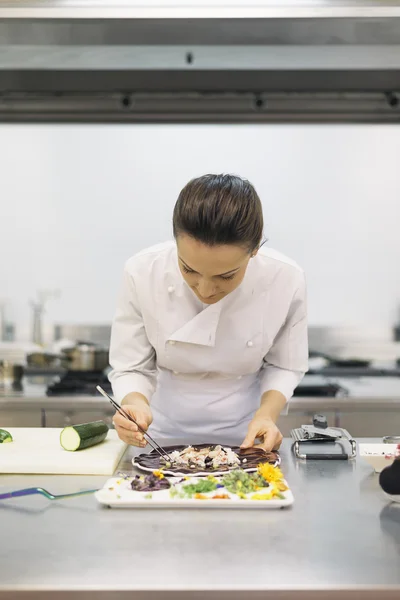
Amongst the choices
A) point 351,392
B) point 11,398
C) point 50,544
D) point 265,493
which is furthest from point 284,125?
point 50,544

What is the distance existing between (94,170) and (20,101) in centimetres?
56

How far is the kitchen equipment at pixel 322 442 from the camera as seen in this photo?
1942 mm

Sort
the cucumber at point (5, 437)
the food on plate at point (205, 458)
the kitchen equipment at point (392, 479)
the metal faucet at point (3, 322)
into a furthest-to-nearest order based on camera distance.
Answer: the metal faucet at point (3, 322) → the cucumber at point (5, 437) → the food on plate at point (205, 458) → the kitchen equipment at point (392, 479)

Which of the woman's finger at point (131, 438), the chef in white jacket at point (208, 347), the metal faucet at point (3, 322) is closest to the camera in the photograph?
Answer: the woman's finger at point (131, 438)

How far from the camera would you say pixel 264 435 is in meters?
1.94

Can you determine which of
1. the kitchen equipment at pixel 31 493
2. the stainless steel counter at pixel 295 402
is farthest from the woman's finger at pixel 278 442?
the stainless steel counter at pixel 295 402

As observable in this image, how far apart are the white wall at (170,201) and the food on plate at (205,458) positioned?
2251 millimetres

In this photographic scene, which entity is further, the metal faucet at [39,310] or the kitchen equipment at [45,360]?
the metal faucet at [39,310]

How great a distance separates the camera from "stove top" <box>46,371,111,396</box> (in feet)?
11.1

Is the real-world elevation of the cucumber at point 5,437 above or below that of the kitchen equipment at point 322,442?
below

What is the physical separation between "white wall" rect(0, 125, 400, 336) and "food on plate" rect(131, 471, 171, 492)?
241 centimetres

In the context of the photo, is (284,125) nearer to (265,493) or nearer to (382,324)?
(382,324)

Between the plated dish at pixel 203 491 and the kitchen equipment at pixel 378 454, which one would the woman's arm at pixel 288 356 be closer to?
the kitchen equipment at pixel 378 454

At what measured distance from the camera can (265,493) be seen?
1551 millimetres
